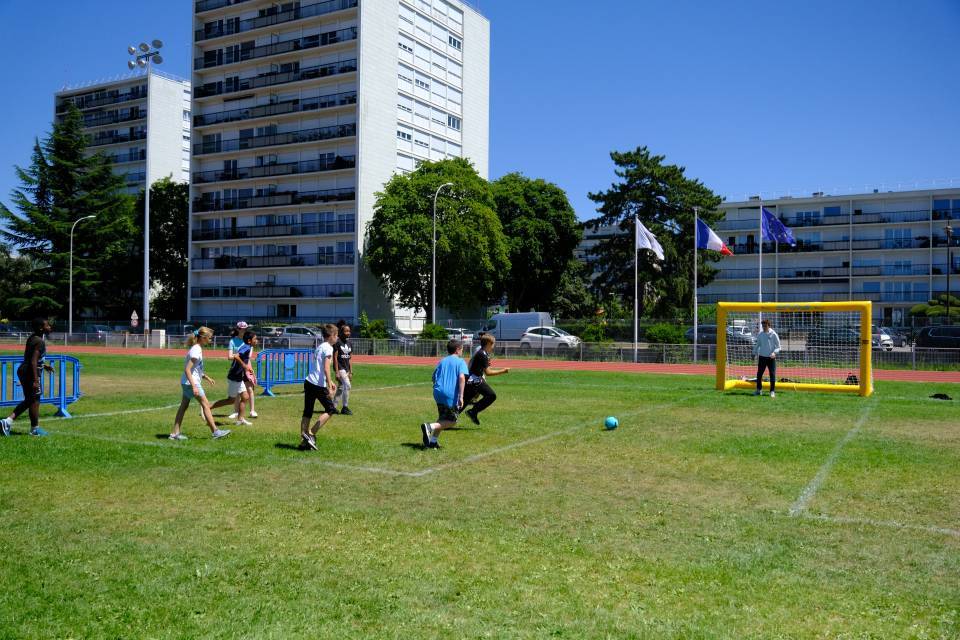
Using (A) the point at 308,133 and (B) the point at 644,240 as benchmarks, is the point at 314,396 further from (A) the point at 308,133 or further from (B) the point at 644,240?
(A) the point at 308,133

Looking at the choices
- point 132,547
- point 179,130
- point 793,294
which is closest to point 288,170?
point 179,130

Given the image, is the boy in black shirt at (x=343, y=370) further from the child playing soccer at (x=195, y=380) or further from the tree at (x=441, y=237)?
the tree at (x=441, y=237)

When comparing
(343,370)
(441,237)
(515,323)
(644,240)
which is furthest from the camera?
(441,237)

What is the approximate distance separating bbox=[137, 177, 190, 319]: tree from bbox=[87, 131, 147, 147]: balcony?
1179cm

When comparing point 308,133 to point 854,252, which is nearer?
point 308,133

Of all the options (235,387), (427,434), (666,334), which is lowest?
(427,434)

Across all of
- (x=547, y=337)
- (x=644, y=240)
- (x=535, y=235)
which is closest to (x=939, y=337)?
(x=644, y=240)

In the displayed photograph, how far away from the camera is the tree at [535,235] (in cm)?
6197

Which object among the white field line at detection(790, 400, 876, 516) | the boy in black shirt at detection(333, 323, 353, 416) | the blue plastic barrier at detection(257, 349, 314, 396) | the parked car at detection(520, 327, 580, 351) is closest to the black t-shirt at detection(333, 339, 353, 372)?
the boy in black shirt at detection(333, 323, 353, 416)

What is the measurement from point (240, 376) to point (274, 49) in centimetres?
5716

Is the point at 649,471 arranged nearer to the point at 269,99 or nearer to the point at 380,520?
the point at 380,520

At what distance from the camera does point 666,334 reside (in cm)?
3919

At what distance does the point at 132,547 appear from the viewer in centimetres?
621

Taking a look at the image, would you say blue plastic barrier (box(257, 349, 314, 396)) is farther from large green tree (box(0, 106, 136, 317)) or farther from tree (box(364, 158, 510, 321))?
large green tree (box(0, 106, 136, 317))
